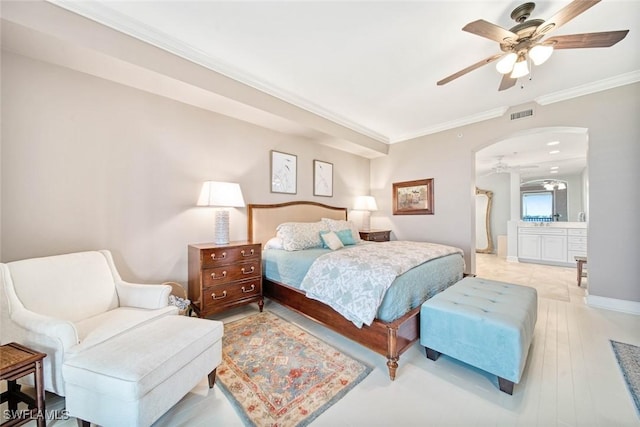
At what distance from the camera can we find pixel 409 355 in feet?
7.07

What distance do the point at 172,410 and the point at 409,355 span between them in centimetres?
184

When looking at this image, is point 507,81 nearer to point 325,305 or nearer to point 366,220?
point 325,305

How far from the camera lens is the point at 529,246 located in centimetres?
609

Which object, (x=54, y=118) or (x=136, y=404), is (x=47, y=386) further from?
(x=54, y=118)

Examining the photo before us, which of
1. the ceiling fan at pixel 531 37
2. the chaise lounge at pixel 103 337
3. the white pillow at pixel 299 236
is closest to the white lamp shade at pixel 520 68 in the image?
the ceiling fan at pixel 531 37

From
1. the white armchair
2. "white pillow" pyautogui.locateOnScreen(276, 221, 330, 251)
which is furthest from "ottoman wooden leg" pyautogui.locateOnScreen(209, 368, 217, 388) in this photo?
"white pillow" pyautogui.locateOnScreen(276, 221, 330, 251)

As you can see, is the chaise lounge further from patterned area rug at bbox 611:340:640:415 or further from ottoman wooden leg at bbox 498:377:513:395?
patterned area rug at bbox 611:340:640:415

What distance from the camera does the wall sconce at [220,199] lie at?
282 centimetres

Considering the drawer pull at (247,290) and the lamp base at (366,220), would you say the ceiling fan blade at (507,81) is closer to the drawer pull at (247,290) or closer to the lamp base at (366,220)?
the lamp base at (366,220)

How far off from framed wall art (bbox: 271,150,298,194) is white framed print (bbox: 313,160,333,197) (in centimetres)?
43

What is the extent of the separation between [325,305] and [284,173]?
2258 mm

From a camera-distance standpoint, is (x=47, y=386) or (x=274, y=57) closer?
(x=47, y=386)

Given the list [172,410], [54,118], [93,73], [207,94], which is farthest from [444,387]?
[93,73]

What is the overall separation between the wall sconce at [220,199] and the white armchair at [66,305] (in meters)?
1.00
